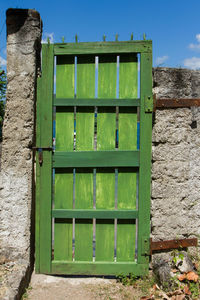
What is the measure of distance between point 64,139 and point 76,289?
1522 millimetres

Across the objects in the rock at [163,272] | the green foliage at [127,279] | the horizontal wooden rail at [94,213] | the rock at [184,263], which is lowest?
the green foliage at [127,279]

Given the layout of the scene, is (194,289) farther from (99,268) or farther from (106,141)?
(106,141)

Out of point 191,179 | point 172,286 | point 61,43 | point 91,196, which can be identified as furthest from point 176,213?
point 61,43

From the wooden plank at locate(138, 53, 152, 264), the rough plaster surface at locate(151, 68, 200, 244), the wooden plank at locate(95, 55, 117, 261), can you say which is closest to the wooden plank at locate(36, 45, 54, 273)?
the wooden plank at locate(95, 55, 117, 261)

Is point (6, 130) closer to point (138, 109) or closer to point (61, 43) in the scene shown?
point (61, 43)

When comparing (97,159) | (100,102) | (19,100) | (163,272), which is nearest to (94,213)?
(97,159)

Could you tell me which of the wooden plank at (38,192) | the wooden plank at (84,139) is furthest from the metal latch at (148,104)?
the wooden plank at (38,192)

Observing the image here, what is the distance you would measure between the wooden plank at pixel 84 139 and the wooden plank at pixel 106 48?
0.23 feet

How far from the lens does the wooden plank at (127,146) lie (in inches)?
105

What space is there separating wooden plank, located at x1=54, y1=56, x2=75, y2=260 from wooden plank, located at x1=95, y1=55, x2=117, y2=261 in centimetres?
29

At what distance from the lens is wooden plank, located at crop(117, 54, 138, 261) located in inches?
105

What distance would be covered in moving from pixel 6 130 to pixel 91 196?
43.2 inches

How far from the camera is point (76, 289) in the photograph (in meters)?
2.66

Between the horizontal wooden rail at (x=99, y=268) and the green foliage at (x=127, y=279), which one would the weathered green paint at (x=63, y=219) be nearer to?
the horizontal wooden rail at (x=99, y=268)
